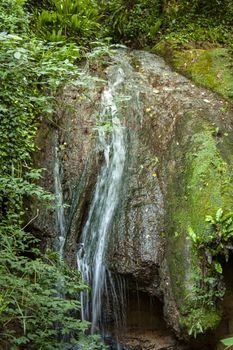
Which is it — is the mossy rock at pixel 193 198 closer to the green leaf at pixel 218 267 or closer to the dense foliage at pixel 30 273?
the green leaf at pixel 218 267

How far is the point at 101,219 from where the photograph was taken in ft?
19.3

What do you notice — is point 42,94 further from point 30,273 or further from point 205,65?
point 205,65

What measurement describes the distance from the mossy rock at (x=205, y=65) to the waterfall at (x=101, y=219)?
5.50 feet

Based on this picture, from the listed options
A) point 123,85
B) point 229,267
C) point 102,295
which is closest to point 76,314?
A: point 102,295

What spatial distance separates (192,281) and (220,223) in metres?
0.70

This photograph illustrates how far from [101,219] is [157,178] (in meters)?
0.91

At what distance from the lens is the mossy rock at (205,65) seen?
7133 mm

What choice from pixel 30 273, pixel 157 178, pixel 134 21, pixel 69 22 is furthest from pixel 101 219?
pixel 134 21

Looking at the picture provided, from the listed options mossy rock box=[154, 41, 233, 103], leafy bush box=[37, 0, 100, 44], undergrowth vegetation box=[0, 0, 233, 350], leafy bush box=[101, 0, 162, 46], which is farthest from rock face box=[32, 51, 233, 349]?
leafy bush box=[101, 0, 162, 46]

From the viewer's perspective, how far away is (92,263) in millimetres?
5617

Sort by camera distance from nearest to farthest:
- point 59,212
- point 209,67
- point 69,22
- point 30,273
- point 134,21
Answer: point 30,273 → point 59,212 → point 209,67 → point 69,22 → point 134,21

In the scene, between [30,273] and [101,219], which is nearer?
[30,273]

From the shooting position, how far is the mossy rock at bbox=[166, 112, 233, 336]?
4.72 meters

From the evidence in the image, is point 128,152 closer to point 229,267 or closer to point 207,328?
point 229,267
